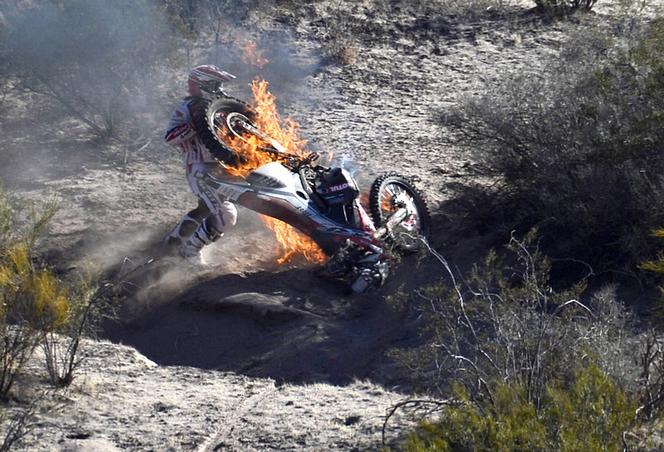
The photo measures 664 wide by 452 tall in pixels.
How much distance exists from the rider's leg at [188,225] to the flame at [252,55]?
603cm

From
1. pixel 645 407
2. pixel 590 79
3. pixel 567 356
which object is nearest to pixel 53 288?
pixel 567 356

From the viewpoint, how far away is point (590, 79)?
1036 centimetres

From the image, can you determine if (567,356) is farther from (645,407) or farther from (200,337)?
(200,337)

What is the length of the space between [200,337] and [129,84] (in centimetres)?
629

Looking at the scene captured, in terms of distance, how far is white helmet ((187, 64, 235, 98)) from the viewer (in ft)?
35.7

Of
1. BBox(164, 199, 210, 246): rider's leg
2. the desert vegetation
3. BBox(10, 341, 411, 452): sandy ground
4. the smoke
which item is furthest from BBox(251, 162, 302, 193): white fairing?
BBox(10, 341, 411, 452): sandy ground

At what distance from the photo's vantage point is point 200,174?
10.7 m

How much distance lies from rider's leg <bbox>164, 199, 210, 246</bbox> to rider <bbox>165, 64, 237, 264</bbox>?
0.01 m

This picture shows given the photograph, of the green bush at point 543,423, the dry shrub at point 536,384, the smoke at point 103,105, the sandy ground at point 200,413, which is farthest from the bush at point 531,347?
the smoke at point 103,105

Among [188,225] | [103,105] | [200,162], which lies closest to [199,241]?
[188,225]

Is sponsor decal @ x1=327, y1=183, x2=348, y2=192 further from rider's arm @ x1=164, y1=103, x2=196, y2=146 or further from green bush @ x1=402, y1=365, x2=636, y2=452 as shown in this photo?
green bush @ x1=402, y1=365, x2=636, y2=452

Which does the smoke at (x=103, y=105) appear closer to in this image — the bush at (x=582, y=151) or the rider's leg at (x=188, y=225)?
the rider's leg at (x=188, y=225)

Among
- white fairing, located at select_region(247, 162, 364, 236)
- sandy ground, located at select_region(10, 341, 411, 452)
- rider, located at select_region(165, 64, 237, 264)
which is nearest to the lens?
sandy ground, located at select_region(10, 341, 411, 452)

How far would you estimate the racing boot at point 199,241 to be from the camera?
10.8 meters
